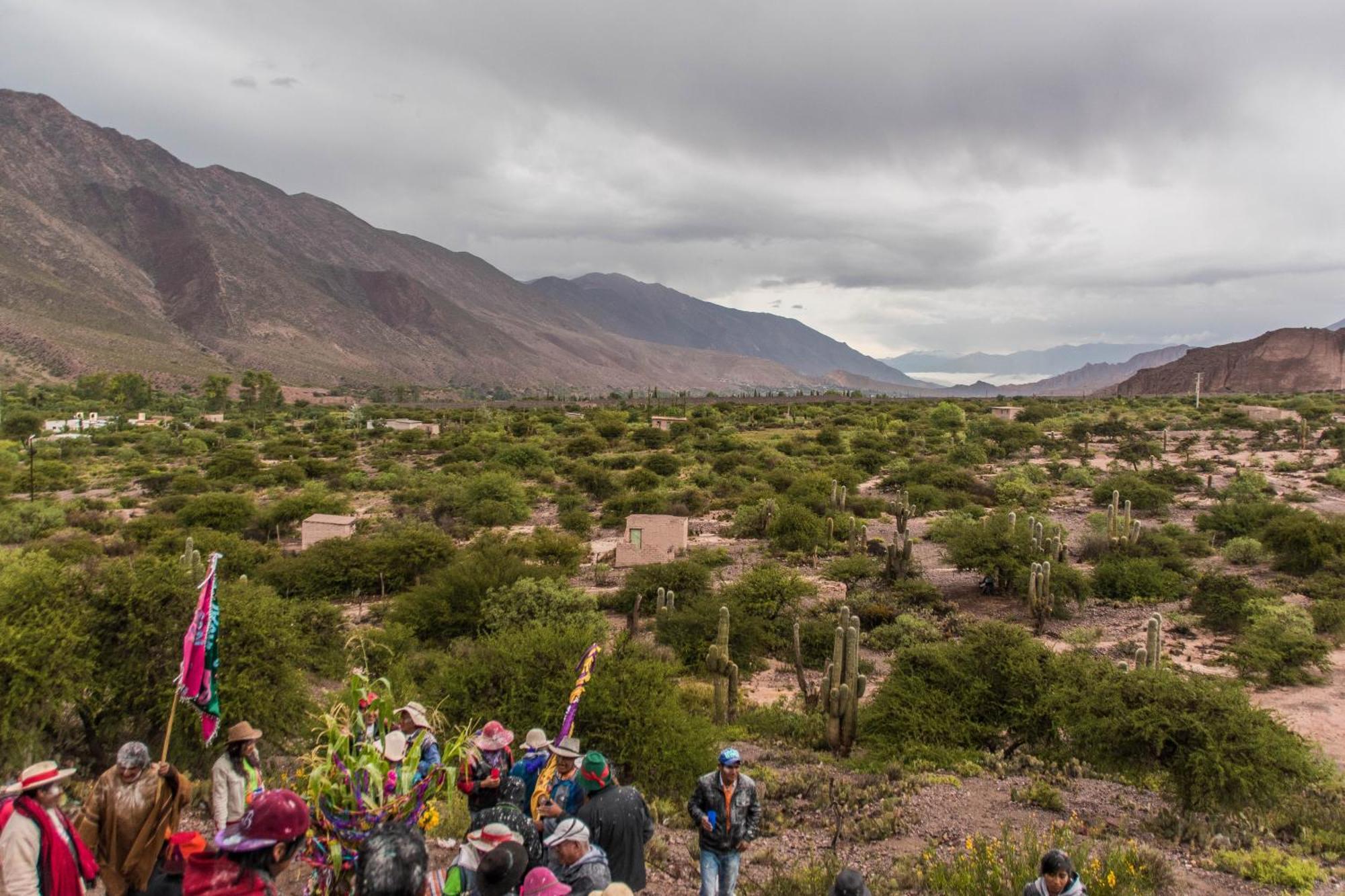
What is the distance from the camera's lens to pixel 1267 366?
143m

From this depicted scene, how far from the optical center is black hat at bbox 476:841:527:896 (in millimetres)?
4070

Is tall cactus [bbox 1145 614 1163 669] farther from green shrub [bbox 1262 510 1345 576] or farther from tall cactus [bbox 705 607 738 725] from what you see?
green shrub [bbox 1262 510 1345 576]

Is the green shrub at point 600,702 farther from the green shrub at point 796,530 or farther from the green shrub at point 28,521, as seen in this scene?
the green shrub at point 28,521

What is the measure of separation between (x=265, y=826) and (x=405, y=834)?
717 mm

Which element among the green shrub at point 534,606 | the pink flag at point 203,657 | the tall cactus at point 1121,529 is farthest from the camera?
the tall cactus at point 1121,529

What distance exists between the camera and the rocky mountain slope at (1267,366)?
Answer: 135000 millimetres

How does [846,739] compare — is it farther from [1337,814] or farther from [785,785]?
[1337,814]

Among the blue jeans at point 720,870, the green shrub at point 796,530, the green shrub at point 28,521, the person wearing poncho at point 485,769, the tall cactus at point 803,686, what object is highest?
the person wearing poncho at point 485,769

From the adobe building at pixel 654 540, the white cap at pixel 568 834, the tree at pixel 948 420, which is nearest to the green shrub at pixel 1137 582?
the adobe building at pixel 654 540

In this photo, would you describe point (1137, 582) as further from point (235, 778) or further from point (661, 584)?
point (235, 778)

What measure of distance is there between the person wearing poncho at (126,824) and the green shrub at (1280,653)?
18.8 m

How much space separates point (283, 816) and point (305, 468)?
45250mm

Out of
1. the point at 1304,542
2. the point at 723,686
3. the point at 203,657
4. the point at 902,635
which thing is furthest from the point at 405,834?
the point at 1304,542

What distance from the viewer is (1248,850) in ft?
27.8
